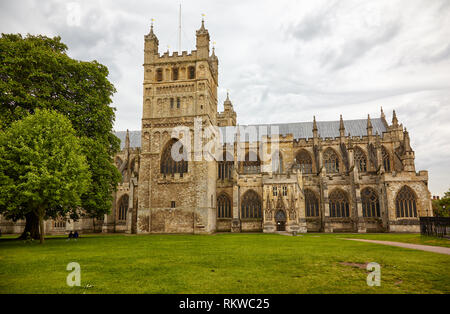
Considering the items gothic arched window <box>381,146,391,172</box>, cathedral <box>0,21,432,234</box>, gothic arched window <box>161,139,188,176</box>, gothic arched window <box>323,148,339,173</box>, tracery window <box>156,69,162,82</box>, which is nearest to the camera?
cathedral <box>0,21,432,234</box>

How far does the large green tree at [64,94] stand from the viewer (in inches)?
837

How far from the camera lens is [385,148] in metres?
44.2

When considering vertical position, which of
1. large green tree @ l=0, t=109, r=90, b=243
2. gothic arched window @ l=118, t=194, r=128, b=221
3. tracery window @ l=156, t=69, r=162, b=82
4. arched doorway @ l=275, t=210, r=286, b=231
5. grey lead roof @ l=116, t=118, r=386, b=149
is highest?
tracery window @ l=156, t=69, r=162, b=82

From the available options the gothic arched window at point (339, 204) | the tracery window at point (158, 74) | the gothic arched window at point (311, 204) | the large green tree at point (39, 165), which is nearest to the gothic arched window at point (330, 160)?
the gothic arched window at point (339, 204)

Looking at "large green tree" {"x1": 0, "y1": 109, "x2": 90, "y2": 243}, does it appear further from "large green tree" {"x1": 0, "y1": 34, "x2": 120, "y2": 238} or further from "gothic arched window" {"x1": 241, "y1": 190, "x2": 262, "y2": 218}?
"gothic arched window" {"x1": 241, "y1": 190, "x2": 262, "y2": 218}

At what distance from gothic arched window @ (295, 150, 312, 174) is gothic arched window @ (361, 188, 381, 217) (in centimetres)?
895

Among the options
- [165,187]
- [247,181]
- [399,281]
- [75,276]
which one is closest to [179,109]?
[165,187]

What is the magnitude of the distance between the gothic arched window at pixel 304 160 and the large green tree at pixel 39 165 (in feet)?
109

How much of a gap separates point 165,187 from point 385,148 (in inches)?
1327

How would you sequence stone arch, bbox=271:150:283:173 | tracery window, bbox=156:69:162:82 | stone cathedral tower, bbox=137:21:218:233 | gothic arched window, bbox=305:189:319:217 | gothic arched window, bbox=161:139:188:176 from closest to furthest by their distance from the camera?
1. stone cathedral tower, bbox=137:21:218:233
2. gothic arched window, bbox=161:139:188:176
3. tracery window, bbox=156:69:162:82
4. gothic arched window, bbox=305:189:319:217
5. stone arch, bbox=271:150:283:173

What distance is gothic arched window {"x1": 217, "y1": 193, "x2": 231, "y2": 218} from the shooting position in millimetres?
39375

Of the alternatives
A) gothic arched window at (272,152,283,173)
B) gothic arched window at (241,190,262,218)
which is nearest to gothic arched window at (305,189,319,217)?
gothic arched window at (272,152,283,173)
